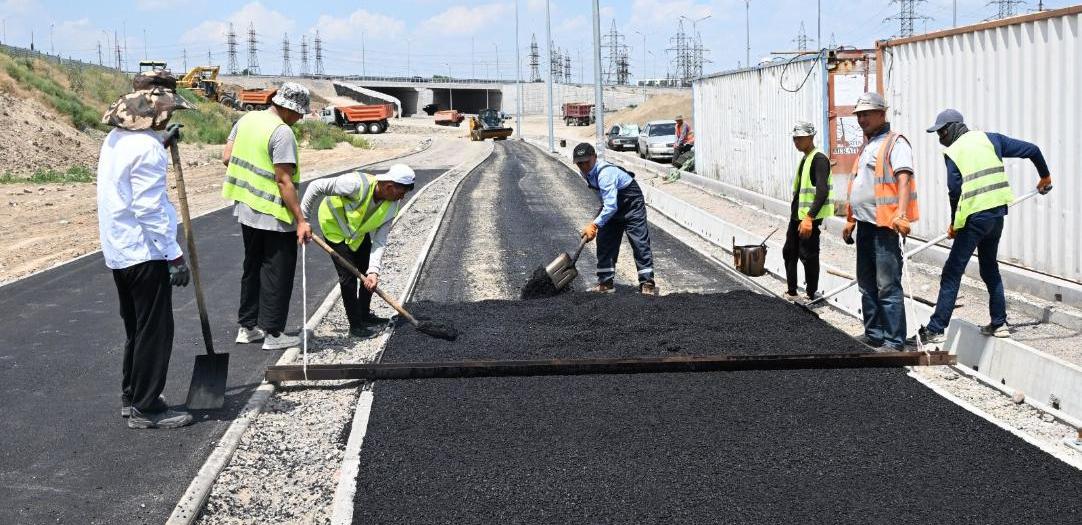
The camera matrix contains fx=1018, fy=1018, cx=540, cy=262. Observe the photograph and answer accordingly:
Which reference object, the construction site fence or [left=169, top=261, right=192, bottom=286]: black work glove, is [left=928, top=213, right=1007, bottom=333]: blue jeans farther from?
[left=169, top=261, right=192, bottom=286]: black work glove

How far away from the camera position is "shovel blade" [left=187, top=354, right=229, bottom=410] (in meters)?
6.08

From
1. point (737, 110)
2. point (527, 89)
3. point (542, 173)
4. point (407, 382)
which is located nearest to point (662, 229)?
point (737, 110)

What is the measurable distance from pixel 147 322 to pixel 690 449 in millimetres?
3061

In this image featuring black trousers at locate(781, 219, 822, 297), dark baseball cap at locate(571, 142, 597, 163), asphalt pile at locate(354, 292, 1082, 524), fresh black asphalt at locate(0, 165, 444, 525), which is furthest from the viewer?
dark baseball cap at locate(571, 142, 597, 163)

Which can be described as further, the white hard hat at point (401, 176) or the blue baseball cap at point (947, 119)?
the blue baseball cap at point (947, 119)

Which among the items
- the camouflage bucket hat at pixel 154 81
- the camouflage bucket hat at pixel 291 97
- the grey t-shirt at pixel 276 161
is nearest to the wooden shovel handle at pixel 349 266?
the grey t-shirt at pixel 276 161

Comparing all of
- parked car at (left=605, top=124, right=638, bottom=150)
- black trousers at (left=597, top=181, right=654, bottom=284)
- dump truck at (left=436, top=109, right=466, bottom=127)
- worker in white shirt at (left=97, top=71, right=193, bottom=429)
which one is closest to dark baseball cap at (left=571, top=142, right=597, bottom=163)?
black trousers at (left=597, top=181, right=654, bottom=284)

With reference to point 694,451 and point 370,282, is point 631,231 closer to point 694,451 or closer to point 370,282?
point 370,282

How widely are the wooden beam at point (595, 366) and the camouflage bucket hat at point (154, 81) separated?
1924 millimetres

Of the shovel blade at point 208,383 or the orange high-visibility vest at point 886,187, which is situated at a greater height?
the orange high-visibility vest at point 886,187

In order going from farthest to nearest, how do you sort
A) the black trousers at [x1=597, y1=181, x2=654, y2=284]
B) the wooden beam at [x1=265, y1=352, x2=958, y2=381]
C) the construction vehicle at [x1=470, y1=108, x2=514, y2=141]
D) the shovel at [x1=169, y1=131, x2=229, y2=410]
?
the construction vehicle at [x1=470, y1=108, x2=514, y2=141] → the black trousers at [x1=597, y1=181, x2=654, y2=284] → the wooden beam at [x1=265, y1=352, x2=958, y2=381] → the shovel at [x1=169, y1=131, x2=229, y2=410]

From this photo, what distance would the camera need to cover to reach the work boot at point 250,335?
26.0ft

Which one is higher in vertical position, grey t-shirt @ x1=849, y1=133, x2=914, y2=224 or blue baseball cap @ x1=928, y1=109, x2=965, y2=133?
blue baseball cap @ x1=928, y1=109, x2=965, y2=133

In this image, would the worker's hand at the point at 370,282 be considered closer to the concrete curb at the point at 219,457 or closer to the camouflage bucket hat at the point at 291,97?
the concrete curb at the point at 219,457
